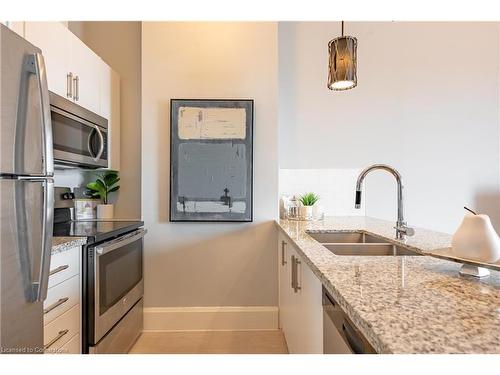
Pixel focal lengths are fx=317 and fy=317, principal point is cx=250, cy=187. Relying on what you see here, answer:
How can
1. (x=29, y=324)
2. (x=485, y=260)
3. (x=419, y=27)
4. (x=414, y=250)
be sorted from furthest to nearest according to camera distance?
(x=419, y=27) → (x=414, y=250) → (x=29, y=324) → (x=485, y=260)

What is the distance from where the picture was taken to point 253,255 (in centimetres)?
A: 256

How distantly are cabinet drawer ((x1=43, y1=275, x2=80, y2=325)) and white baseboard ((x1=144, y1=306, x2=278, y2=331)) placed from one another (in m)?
1.08

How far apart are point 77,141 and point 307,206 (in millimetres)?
1699

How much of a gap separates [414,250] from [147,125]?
6.81ft

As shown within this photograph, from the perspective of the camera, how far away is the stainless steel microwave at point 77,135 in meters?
1.77

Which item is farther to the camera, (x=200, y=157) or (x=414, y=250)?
(x=200, y=157)

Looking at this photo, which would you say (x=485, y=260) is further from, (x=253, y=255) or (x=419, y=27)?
(x=419, y=27)

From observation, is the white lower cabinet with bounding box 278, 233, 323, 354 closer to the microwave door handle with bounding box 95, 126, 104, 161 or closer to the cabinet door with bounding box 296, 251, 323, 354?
the cabinet door with bounding box 296, 251, 323, 354

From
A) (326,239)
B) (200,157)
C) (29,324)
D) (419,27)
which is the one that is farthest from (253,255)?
(419,27)

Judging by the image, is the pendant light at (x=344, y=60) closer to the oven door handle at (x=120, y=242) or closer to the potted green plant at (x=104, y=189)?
the oven door handle at (x=120, y=242)

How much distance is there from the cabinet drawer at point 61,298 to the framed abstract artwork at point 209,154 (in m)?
1.03

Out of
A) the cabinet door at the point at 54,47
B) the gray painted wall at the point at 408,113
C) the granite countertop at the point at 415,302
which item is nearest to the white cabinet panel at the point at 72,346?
the granite countertop at the point at 415,302

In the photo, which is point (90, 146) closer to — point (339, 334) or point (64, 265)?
point (64, 265)

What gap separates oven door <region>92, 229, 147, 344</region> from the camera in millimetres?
1646
